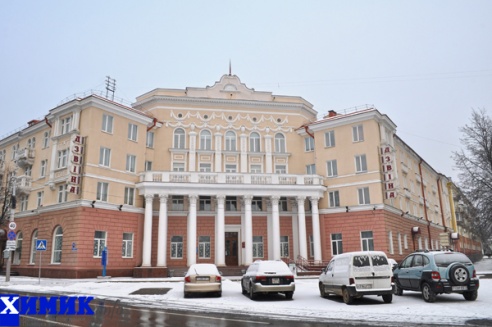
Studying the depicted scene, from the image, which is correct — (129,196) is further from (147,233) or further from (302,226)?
(302,226)

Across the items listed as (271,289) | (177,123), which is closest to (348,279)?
(271,289)

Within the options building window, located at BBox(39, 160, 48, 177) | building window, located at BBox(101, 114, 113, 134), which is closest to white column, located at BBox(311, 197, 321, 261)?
building window, located at BBox(101, 114, 113, 134)

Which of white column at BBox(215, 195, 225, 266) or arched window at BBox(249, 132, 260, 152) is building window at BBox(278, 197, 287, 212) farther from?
white column at BBox(215, 195, 225, 266)

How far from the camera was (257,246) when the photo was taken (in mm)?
38406

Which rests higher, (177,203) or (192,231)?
(177,203)

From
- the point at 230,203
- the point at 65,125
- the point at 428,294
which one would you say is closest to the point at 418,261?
the point at 428,294

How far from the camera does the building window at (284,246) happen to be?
38594 millimetres

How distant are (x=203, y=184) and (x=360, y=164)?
15.1 meters

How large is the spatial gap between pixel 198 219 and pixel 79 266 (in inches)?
448

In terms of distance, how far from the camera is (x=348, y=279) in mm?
14797

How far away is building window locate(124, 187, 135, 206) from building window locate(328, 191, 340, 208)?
1874cm

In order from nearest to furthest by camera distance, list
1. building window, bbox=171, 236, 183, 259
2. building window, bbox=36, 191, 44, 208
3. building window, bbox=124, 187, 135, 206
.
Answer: building window, bbox=124, 187, 135, 206
building window, bbox=171, 236, 183, 259
building window, bbox=36, 191, 44, 208

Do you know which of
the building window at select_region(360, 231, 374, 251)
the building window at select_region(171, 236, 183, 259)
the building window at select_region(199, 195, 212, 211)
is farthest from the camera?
the building window at select_region(199, 195, 212, 211)

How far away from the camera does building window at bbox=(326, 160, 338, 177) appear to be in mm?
38969
